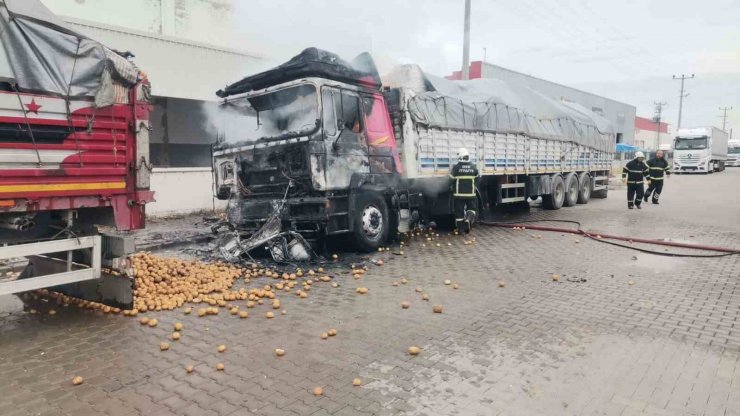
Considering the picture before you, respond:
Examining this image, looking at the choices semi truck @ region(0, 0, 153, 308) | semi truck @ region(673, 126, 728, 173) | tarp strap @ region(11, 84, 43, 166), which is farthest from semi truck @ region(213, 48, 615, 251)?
semi truck @ region(673, 126, 728, 173)

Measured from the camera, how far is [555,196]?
15.4 m

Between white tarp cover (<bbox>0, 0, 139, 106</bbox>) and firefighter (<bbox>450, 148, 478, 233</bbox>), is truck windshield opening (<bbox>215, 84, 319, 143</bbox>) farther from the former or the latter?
firefighter (<bbox>450, 148, 478, 233</bbox>)

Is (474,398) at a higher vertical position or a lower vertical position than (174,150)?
lower

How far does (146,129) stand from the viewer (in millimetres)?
5285

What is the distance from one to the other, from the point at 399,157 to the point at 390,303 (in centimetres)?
417

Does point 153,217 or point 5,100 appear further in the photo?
point 153,217

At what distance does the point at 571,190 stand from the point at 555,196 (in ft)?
3.53

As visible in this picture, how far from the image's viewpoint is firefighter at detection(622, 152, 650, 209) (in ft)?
48.8

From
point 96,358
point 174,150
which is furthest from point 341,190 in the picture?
point 174,150

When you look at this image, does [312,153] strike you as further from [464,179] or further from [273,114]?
[464,179]

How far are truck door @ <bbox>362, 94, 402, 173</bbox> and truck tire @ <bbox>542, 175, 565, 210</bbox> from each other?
24.9ft

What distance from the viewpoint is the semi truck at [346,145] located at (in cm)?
784

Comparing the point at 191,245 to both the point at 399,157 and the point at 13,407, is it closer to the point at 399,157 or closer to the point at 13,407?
the point at 399,157

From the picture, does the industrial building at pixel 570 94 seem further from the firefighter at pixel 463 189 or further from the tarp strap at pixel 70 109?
the tarp strap at pixel 70 109
